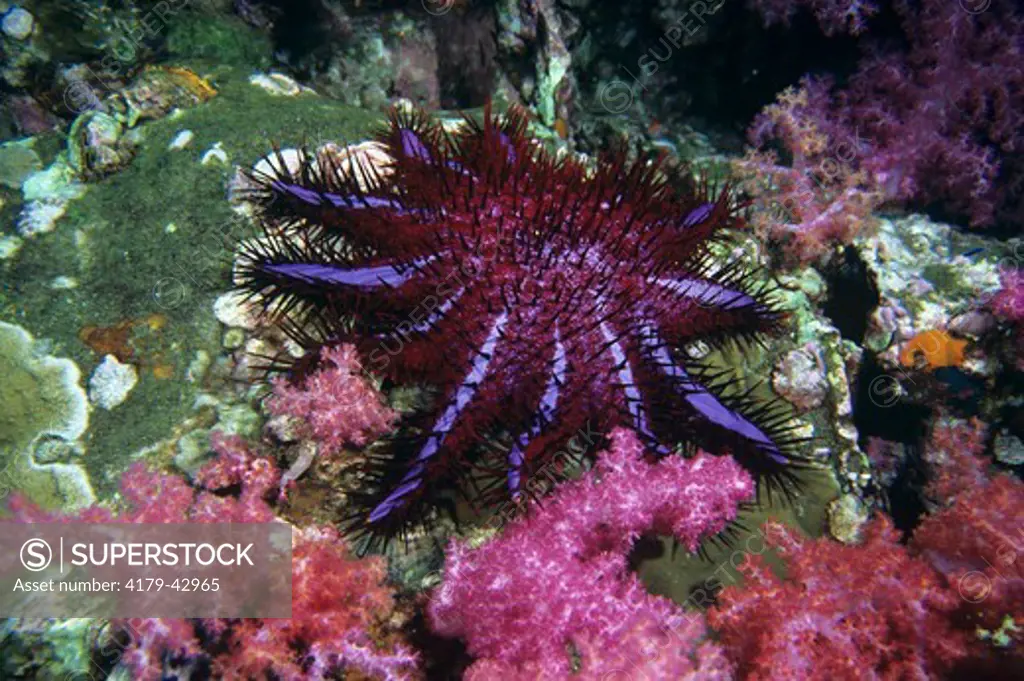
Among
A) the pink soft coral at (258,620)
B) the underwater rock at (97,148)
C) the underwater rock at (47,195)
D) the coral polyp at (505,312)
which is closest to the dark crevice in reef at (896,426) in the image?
the coral polyp at (505,312)

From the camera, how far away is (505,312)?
2949mm

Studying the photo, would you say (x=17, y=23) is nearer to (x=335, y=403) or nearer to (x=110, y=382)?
(x=110, y=382)

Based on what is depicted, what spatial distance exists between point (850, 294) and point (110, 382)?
16.6ft

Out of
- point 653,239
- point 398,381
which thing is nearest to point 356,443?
point 398,381

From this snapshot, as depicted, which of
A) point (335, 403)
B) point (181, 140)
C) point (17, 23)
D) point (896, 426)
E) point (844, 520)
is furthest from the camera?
point (17, 23)

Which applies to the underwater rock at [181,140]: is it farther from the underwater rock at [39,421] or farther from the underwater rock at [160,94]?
the underwater rock at [39,421]

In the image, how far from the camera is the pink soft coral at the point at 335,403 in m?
2.93

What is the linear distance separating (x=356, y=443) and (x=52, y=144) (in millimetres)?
3056

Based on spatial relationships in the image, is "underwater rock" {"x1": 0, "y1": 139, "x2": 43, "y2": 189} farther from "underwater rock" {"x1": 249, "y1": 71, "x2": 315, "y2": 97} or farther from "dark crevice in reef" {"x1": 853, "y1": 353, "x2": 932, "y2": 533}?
"dark crevice in reef" {"x1": 853, "y1": 353, "x2": 932, "y2": 533}

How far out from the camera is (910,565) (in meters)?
2.94

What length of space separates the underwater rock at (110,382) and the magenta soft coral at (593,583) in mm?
2006

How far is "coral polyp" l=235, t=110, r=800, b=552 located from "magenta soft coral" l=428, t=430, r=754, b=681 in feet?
0.64
